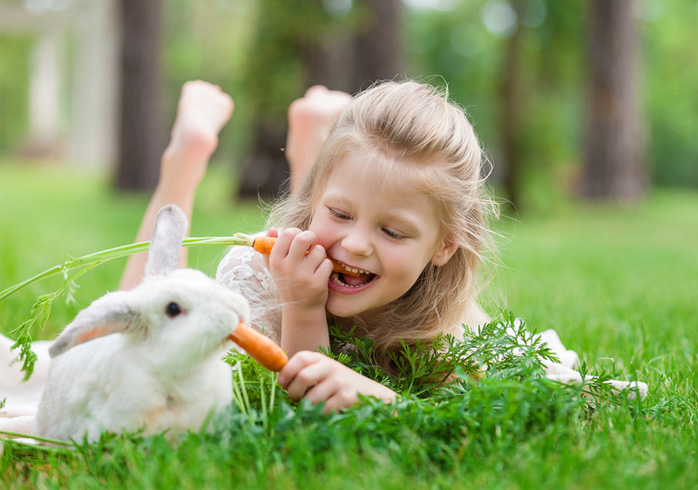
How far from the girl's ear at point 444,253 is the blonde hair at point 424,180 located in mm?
27

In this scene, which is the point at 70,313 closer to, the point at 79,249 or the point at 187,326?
the point at 187,326

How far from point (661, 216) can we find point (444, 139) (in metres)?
9.04

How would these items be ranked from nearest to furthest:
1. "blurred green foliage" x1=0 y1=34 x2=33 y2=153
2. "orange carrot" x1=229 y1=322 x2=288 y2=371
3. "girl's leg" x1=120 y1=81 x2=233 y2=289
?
"orange carrot" x1=229 y1=322 x2=288 y2=371 < "girl's leg" x1=120 y1=81 x2=233 y2=289 < "blurred green foliage" x1=0 y1=34 x2=33 y2=153

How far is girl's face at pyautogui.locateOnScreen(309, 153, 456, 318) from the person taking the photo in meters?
2.19

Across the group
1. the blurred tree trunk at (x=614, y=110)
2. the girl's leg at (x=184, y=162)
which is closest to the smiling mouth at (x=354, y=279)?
the girl's leg at (x=184, y=162)

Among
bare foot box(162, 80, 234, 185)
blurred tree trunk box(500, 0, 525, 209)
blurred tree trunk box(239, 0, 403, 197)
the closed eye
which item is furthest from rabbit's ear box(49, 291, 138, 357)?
blurred tree trunk box(500, 0, 525, 209)

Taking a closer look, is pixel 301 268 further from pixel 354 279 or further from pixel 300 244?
pixel 354 279

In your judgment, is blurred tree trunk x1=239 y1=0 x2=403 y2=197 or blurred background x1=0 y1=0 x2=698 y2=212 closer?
blurred tree trunk x1=239 y1=0 x2=403 y2=197

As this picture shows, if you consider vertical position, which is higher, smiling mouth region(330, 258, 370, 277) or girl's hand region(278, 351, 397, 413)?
smiling mouth region(330, 258, 370, 277)

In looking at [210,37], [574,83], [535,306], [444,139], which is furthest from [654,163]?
[444,139]

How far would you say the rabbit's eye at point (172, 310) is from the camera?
1.58 metres

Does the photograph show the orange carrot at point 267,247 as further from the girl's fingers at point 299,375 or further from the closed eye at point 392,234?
the girl's fingers at point 299,375

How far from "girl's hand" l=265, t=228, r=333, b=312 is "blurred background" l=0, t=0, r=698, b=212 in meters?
1.07

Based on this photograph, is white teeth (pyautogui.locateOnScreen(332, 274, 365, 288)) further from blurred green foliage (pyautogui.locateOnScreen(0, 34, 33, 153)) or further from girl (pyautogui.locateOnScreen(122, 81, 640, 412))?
blurred green foliage (pyautogui.locateOnScreen(0, 34, 33, 153))
